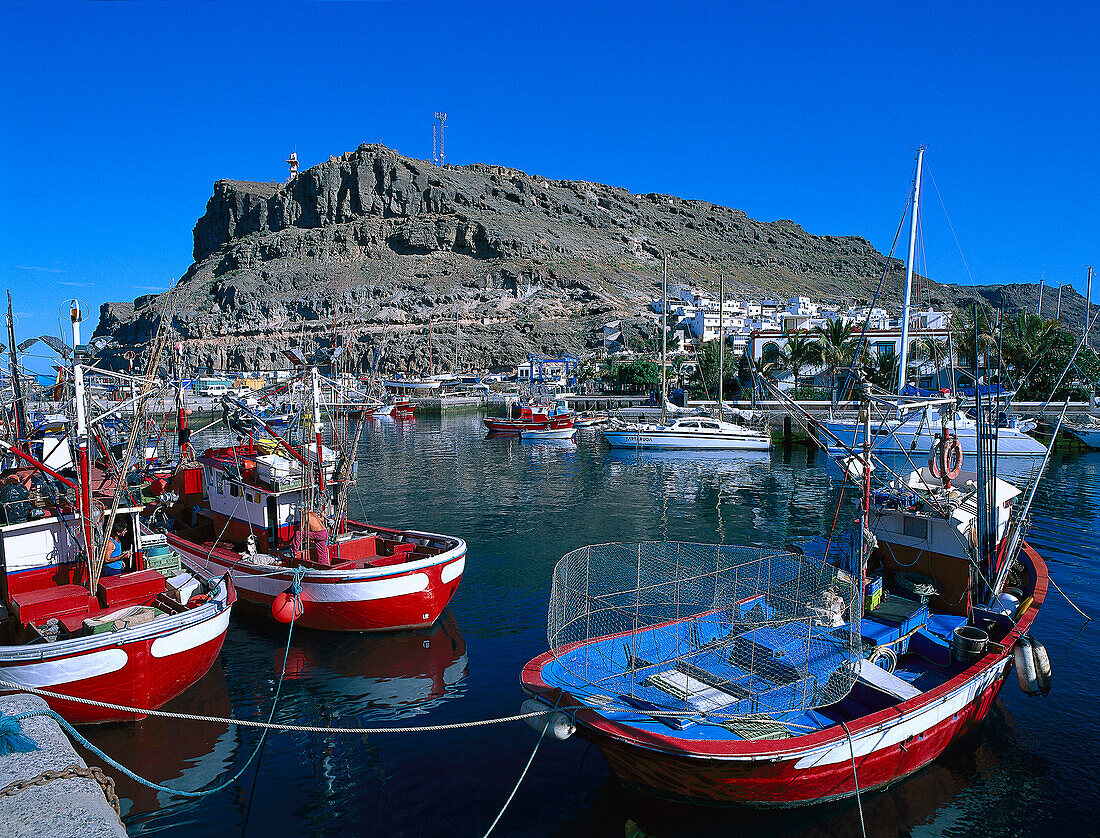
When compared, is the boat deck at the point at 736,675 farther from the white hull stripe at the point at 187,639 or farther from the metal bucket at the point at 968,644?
the white hull stripe at the point at 187,639

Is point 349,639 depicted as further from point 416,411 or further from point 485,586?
point 416,411

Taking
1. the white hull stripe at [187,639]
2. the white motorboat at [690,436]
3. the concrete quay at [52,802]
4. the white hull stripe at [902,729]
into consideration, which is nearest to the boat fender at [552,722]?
the white hull stripe at [902,729]

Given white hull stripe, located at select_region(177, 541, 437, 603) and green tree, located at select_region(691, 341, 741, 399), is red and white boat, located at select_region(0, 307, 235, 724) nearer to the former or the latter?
white hull stripe, located at select_region(177, 541, 437, 603)

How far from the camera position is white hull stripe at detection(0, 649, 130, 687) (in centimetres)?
1001

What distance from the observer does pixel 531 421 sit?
189ft

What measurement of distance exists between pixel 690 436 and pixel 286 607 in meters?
36.5

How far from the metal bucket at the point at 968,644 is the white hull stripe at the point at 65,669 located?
1288 cm

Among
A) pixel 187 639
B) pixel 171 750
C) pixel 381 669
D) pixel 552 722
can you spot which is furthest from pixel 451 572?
pixel 552 722

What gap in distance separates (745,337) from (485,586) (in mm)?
83999

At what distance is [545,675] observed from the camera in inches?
359

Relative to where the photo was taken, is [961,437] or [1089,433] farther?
[1089,433]

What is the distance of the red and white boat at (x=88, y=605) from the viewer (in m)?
10.3

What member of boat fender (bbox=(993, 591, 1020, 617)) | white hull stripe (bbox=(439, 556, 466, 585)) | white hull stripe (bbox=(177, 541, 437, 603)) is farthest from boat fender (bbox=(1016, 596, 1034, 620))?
white hull stripe (bbox=(177, 541, 437, 603))

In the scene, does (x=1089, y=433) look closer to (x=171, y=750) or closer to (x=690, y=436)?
(x=690, y=436)
